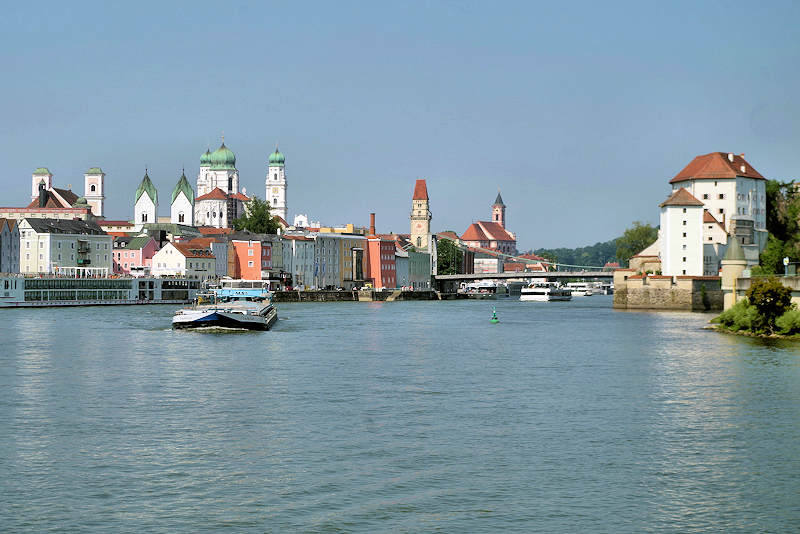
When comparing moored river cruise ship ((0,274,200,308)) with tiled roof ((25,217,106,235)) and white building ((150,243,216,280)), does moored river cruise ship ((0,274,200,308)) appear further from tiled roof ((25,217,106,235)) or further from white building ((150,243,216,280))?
tiled roof ((25,217,106,235))

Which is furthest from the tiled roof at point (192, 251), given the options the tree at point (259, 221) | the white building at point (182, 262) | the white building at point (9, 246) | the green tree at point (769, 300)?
the green tree at point (769, 300)

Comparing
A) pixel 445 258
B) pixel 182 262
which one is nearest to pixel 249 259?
pixel 182 262

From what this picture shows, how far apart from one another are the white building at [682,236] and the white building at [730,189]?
5767 millimetres

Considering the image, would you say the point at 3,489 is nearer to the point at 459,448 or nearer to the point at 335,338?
the point at 459,448

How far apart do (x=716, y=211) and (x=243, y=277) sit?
203 ft

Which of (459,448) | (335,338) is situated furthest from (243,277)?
(459,448)

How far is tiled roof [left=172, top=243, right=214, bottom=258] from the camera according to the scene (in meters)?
134

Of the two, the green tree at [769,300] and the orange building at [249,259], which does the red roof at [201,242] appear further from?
the green tree at [769,300]

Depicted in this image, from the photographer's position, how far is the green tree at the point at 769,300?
51.4 metres

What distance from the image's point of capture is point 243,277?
145250 millimetres

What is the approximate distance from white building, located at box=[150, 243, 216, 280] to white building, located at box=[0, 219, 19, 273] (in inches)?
631

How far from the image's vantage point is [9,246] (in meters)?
123

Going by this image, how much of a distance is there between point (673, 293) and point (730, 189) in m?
15.9

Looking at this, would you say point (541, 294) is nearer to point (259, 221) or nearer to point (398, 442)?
point (259, 221)
